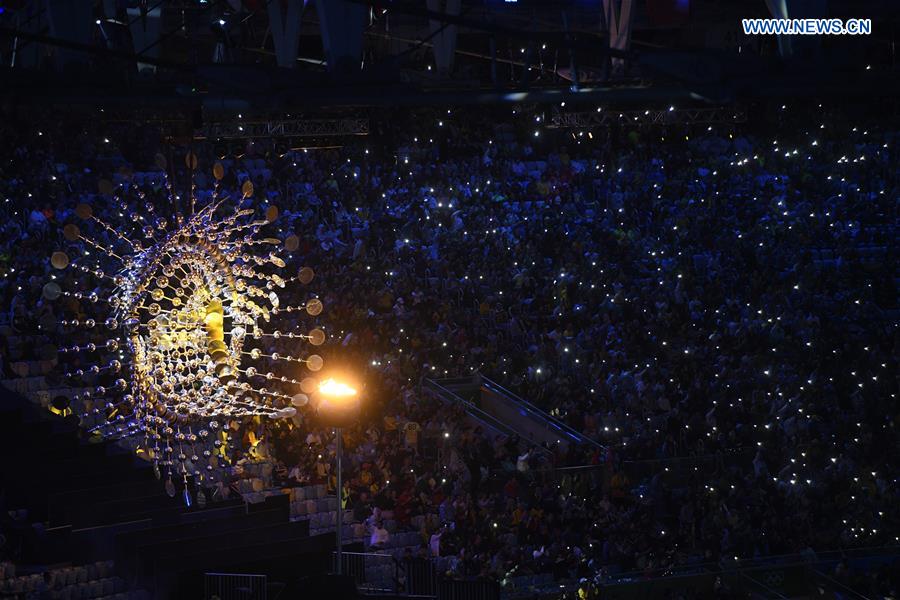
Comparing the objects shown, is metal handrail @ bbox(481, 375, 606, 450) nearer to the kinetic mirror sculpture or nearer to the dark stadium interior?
the dark stadium interior

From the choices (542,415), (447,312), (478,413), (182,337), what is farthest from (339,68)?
(542,415)

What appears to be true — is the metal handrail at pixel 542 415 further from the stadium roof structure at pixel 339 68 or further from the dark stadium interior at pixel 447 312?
the stadium roof structure at pixel 339 68

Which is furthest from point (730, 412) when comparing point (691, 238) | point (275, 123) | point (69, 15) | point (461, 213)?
point (69, 15)

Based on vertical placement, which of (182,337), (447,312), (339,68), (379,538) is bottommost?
(379,538)

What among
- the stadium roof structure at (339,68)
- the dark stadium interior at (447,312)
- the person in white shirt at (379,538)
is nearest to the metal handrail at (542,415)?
the dark stadium interior at (447,312)

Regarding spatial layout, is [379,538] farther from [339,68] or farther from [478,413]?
[339,68]

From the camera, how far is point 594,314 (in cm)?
2217

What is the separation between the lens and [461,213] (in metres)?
23.8

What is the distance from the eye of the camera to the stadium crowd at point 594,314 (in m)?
17.7

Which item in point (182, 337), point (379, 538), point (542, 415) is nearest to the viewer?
point (182, 337)

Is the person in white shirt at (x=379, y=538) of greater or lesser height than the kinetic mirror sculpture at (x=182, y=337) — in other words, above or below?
below

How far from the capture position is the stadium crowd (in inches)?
695

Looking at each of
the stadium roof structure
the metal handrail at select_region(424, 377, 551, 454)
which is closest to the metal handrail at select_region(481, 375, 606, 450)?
the metal handrail at select_region(424, 377, 551, 454)

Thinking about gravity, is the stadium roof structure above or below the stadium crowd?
above
